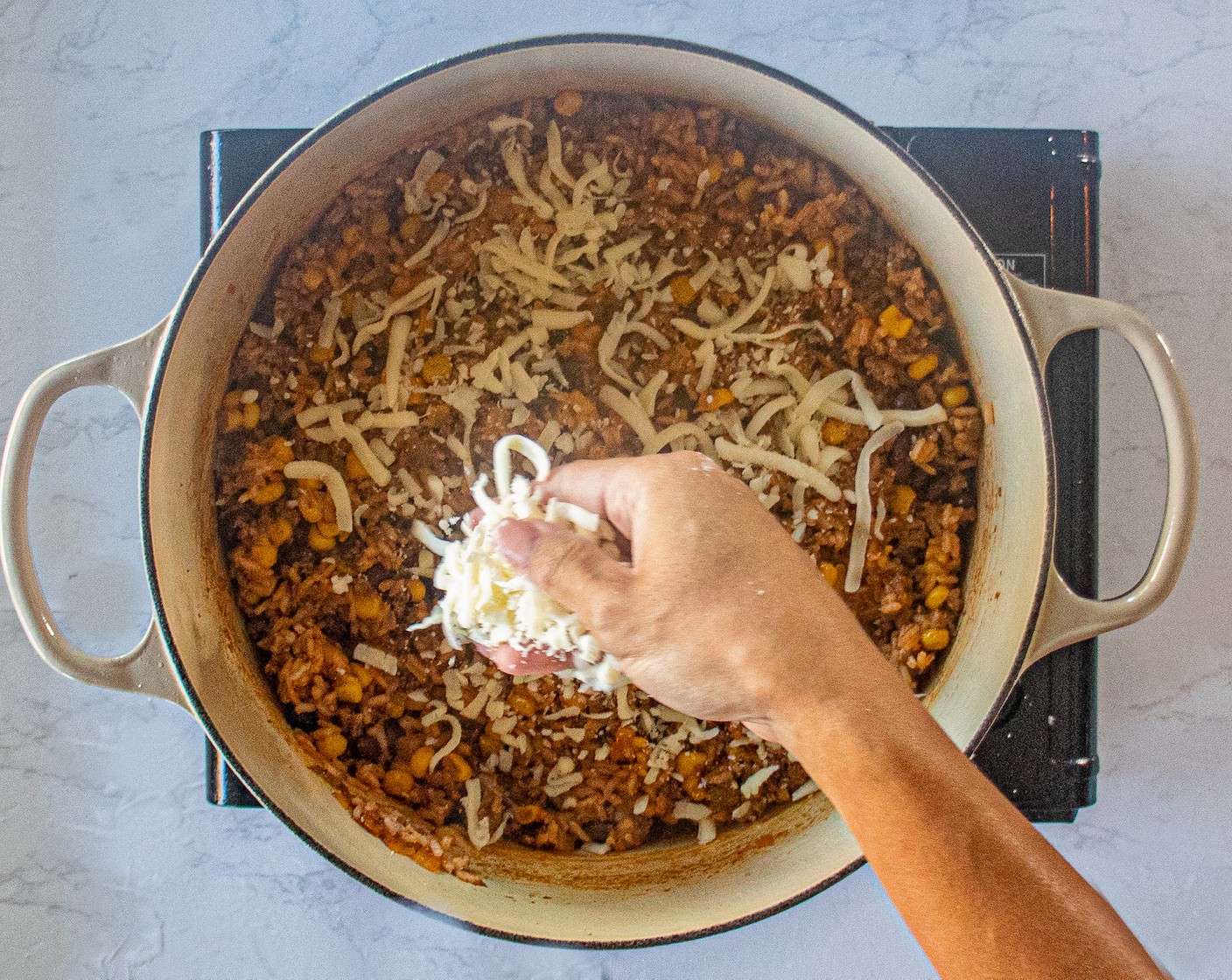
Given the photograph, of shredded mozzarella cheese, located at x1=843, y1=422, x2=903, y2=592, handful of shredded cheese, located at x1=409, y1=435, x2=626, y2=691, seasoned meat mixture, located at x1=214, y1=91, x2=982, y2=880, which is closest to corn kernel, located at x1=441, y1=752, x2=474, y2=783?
seasoned meat mixture, located at x1=214, y1=91, x2=982, y2=880

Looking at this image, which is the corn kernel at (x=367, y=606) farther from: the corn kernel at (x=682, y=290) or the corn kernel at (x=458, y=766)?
the corn kernel at (x=682, y=290)

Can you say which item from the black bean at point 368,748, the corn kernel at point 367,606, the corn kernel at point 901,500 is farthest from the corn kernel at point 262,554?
the corn kernel at point 901,500

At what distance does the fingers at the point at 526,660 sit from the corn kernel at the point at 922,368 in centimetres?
54

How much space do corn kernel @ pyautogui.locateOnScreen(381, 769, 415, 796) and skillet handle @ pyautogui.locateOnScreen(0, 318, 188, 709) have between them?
0.86 ft

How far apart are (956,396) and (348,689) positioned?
0.80 meters

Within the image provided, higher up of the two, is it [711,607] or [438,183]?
[438,183]

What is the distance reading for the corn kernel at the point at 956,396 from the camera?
1116mm

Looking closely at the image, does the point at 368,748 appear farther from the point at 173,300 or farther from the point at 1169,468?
the point at 1169,468

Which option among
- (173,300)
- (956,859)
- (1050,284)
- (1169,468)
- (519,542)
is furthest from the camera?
(173,300)

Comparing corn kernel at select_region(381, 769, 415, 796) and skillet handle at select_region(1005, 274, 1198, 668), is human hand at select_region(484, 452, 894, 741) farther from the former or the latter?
corn kernel at select_region(381, 769, 415, 796)

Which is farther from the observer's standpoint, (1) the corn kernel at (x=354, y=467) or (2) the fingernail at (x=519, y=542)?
(1) the corn kernel at (x=354, y=467)

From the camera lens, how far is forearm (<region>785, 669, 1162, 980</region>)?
0.67 metres

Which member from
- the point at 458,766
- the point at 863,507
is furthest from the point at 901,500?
the point at 458,766

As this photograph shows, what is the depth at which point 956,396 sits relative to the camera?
1116 mm
